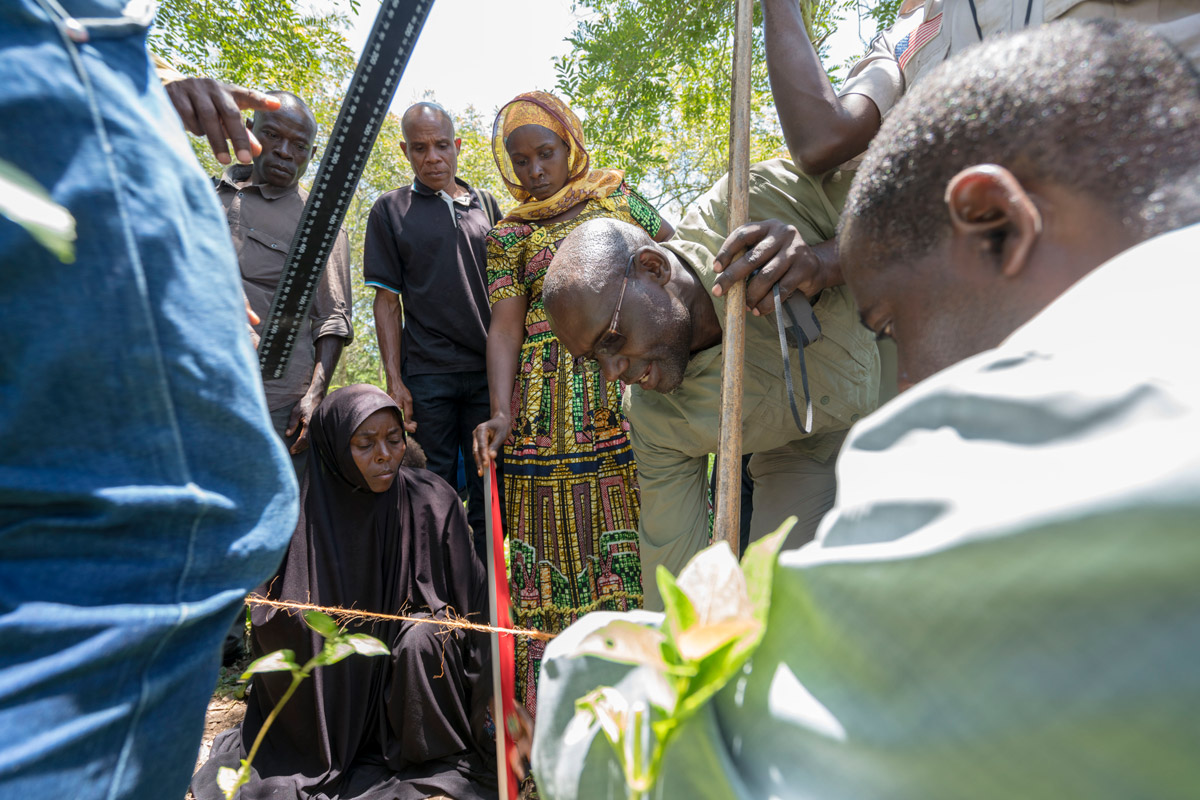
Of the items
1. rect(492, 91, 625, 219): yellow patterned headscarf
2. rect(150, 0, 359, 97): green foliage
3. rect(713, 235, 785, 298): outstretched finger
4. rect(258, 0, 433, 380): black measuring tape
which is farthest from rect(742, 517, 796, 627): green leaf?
rect(150, 0, 359, 97): green foliage

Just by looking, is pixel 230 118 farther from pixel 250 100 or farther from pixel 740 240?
pixel 740 240

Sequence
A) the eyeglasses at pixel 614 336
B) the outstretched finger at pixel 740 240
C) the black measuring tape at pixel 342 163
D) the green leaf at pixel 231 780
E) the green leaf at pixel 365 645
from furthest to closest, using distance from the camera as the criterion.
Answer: the eyeglasses at pixel 614 336
the outstretched finger at pixel 740 240
the black measuring tape at pixel 342 163
the green leaf at pixel 365 645
the green leaf at pixel 231 780

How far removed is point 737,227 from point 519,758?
70.6 inches

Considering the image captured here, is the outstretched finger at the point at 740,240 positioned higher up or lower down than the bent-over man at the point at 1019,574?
higher up

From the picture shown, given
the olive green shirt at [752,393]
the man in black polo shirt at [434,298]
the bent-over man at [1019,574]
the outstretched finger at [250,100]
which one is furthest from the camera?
the man in black polo shirt at [434,298]

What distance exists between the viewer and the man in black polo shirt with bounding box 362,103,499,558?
383 centimetres

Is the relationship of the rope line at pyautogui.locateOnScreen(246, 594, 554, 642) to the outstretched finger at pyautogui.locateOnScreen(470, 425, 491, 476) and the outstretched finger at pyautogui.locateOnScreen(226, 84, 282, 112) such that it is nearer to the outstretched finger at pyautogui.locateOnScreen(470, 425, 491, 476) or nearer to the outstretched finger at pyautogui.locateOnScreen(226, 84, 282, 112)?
the outstretched finger at pyautogui.locateOnScreen(470, 425, 491, 476)

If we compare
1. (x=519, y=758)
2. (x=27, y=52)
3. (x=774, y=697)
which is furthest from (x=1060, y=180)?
(x=519, y=758)

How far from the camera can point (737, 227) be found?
6.32 feet

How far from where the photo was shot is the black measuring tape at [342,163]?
1.79m

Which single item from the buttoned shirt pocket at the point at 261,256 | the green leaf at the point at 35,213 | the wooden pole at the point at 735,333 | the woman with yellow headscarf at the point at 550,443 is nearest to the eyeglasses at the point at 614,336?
the wooden pole at the point at 735,333

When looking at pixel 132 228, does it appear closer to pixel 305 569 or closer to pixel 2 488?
pixel 2 488

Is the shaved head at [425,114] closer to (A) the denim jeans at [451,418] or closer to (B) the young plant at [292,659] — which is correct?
(A) the denim jeans at [451,418]

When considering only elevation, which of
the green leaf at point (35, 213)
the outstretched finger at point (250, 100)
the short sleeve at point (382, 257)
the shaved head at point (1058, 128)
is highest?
the short sleeve at point (382, 257)
